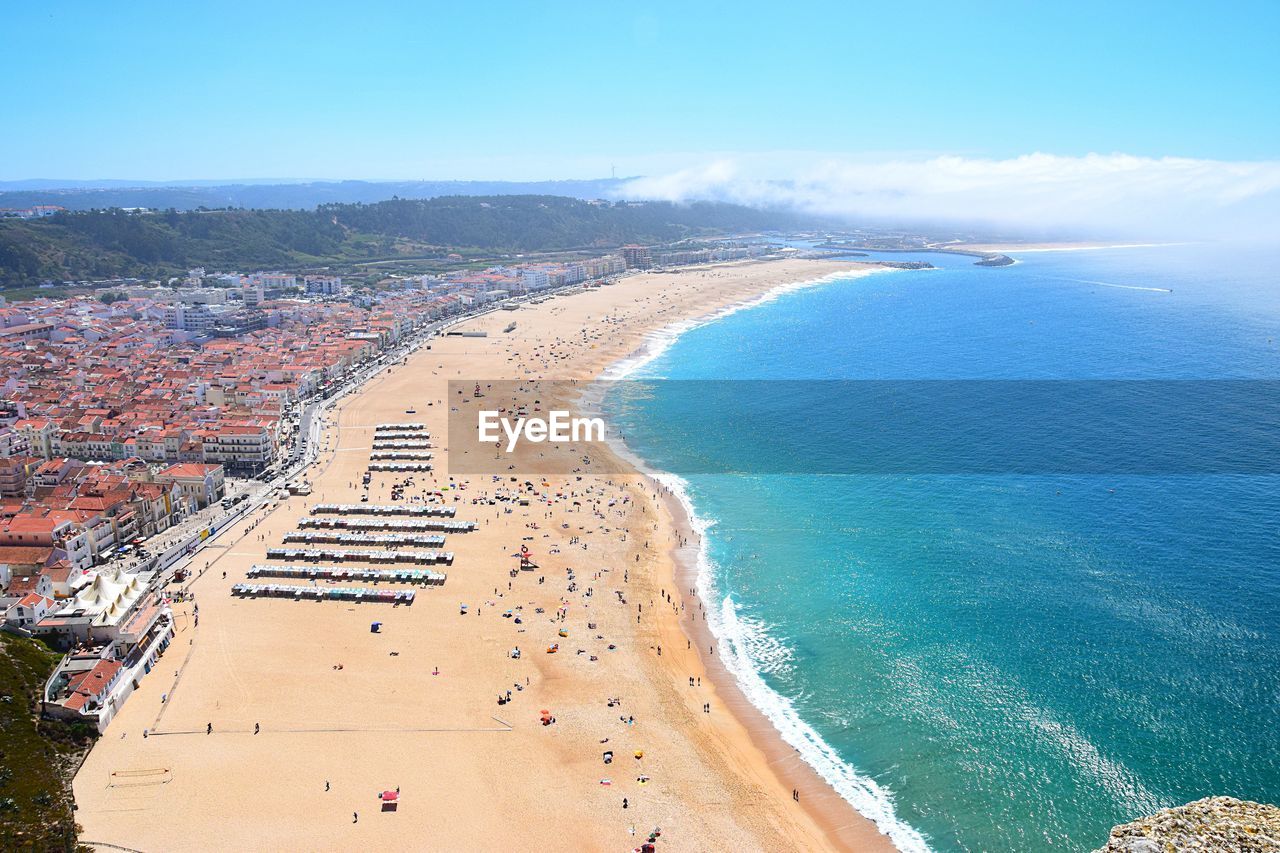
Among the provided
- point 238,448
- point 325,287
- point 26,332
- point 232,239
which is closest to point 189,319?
point 26,332

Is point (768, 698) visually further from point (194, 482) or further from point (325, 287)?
point (325, 287)

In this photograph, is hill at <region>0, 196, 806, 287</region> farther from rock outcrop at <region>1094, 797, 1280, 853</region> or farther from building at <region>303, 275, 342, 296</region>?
rock outcrop at <region>1094, 797, 1280, 853</region>

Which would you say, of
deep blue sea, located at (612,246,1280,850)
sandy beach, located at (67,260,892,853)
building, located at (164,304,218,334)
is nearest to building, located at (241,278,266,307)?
building, located at (164,304,218,334)

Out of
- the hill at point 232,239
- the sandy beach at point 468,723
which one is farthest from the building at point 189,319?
the sandy beach at point 468,723

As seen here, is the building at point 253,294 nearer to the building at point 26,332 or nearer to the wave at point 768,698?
the building at point 26,332

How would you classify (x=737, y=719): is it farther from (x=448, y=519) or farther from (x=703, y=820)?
(x=448, y=519)

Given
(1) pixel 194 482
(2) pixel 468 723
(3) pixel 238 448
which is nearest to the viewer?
(2) pixel 468 723

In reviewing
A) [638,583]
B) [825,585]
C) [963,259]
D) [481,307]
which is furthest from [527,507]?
[963,259]
